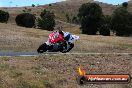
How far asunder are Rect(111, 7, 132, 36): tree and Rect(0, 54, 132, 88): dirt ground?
8211 centimetres

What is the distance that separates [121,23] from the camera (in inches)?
4865

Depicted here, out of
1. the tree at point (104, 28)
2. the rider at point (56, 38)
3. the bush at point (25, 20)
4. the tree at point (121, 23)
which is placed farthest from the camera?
the bush at point (25, 20)

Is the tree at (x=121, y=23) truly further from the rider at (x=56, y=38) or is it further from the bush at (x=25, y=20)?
the rider at (x=56, y=38)

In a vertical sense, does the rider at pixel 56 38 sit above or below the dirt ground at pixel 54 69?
above

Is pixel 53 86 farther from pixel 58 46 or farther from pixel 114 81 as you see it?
pixel 114 81

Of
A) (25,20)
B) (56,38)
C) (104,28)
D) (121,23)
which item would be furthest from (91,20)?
(56,38)

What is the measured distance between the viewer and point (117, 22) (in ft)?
404

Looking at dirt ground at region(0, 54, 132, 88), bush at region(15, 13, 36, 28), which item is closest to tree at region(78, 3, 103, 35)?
bush at region(15, 13, 36, 28)

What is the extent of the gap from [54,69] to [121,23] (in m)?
91.0

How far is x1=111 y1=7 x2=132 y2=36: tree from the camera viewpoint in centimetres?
12212

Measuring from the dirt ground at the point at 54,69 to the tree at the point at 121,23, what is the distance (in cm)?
8211

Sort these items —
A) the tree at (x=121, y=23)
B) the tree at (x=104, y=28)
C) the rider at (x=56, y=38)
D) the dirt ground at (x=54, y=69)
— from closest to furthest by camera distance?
the rider at (x=56, y=38) < the dirt ground at (x=54, y=69) < the tree at (x=104, y=28) < the tree at (x=121, y=23)

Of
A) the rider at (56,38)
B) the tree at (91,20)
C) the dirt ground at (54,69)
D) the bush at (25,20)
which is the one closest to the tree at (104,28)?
the tree at (91,20)

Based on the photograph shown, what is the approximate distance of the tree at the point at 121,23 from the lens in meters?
122
